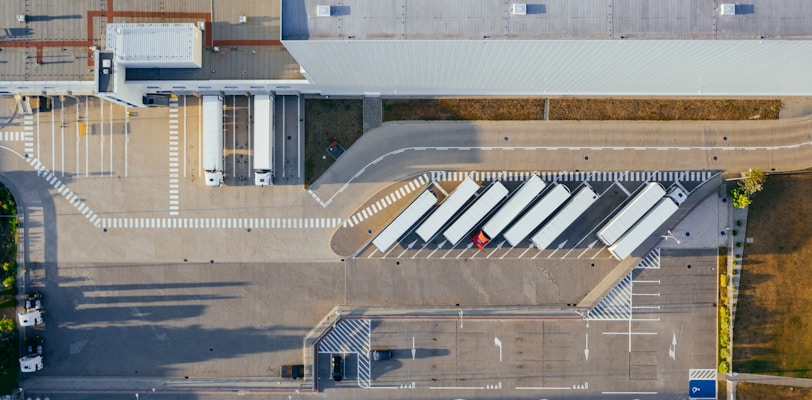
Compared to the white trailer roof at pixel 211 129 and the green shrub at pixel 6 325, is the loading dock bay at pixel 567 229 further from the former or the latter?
the green shrub at pixel 6 325

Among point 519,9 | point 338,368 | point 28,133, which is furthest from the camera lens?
point 28,133

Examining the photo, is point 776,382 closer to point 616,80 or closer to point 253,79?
point 616,80

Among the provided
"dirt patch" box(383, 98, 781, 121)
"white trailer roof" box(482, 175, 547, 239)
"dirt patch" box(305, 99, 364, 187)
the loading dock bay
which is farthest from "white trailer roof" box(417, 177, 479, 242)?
"dirt patch" box(305, 99, 364, 187)

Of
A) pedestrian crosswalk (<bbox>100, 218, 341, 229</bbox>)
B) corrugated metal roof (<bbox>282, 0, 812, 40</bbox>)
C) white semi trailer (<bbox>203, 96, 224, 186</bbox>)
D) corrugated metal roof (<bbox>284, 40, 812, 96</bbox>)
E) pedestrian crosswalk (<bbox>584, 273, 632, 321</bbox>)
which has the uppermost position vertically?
corrugated metal roof (<bbox>282, 0, 812, 40</bbox>)

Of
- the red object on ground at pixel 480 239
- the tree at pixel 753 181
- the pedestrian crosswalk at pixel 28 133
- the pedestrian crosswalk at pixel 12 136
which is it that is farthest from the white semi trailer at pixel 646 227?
the pedestrian crosswalk at pixel 12 136

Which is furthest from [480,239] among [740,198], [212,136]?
[212,136]

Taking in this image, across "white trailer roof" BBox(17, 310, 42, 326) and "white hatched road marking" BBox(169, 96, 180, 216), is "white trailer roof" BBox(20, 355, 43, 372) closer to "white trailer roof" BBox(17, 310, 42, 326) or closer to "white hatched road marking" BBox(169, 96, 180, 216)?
"white trailer roof" BBox(17, 310, 42, 326)

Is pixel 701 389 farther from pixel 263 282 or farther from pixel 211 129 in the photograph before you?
pixel 211 129
